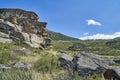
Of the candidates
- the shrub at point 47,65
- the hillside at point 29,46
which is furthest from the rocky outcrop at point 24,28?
the shrub at point 47,65

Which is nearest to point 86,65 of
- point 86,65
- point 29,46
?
point 86,65

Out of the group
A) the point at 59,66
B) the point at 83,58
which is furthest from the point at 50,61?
the point at 83,58

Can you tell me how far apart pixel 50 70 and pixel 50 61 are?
1.29 meters

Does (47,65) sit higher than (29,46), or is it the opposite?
(29,46)

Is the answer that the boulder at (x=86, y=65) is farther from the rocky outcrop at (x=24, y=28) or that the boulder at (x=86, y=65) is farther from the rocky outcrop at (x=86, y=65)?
the rocky outcrop at (x=24, y=28)

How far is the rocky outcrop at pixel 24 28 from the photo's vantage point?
145 ft

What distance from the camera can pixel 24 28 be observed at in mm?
49469

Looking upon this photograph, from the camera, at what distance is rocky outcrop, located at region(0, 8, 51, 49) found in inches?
1742

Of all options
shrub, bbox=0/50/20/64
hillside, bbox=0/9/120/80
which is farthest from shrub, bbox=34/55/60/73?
shrub, bbox=0/50/20/64

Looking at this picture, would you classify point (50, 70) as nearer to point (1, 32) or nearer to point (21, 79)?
point (21, 79)

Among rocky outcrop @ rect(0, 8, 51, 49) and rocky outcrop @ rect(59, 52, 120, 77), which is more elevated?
rocky outcrop @ rect(0, 8, 51, 49)

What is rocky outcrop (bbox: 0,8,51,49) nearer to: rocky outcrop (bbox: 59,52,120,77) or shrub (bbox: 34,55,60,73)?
shrub (bbox: 34,55,60,73)

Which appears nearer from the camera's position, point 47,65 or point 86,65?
point 86,65

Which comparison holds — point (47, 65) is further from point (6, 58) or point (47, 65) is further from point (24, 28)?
point (24, 28)
